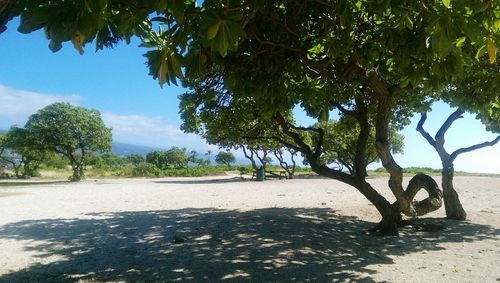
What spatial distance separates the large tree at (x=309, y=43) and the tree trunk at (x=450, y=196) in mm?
1985

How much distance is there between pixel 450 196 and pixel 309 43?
779cm

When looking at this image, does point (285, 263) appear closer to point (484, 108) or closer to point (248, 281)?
point (248, 281)

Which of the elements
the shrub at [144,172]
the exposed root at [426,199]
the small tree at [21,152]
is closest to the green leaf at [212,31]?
the exposed root at [426,199]

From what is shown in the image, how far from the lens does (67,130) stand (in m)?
32.0

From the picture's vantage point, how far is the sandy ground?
→ 6.42 metres

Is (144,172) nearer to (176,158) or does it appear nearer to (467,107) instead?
(176,158)

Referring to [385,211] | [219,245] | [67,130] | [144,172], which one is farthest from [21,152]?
[385,211]

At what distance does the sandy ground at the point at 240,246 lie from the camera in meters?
6.42

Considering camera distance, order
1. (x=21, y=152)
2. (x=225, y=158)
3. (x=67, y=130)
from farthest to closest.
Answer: (x=225, y=158)
(x=21, y=152)
(x=67, y=130)

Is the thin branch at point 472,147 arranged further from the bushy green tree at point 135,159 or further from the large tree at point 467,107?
the bushy green tree at point 135,159

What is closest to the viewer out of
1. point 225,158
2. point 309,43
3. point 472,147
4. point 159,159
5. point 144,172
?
point 309,43

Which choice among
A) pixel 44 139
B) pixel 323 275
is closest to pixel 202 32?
pixel 323 275

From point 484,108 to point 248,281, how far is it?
5975 mm

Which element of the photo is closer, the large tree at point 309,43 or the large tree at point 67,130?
the large tree at point 309,43
